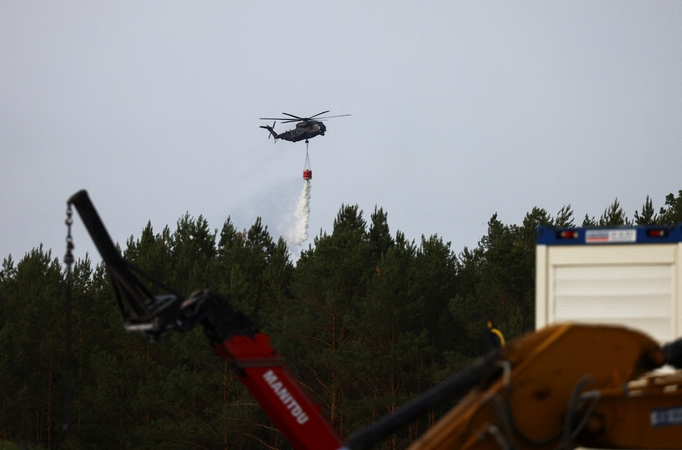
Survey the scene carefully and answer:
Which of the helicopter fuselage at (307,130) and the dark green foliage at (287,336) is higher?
the helicopter fuselage at (307,130)

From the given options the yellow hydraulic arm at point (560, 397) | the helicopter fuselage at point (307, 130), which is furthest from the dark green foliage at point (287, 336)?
the yellow hydraulic arm at point (560, 397)

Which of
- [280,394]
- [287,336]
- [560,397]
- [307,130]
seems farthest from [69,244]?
[307,130]

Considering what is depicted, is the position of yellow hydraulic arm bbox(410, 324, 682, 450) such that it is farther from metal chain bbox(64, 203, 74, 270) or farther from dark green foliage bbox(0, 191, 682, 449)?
dark green foliage bbox(0, 191, 682, 449)

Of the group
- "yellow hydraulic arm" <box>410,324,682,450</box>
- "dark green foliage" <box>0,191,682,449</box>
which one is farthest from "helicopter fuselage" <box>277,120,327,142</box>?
"yellow hydraulic arm" <box>410,324,682,450</box>

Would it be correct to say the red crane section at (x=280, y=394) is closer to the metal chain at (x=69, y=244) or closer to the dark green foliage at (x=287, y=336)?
the metal chain at (x=69, y=244)

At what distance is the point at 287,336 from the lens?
47.0 metres

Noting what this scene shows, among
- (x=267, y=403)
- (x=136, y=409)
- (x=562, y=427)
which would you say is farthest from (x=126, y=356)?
(x=562, y=427)

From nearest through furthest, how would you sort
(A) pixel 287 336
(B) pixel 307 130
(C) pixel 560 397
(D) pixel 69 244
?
(C) pixel 560 397 → (D) pixel 69 244 → (A) pixel 287 336 → (B) pixel 307 130

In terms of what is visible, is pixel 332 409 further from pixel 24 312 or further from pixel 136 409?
pixel 24 312

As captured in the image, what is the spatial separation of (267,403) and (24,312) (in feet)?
177

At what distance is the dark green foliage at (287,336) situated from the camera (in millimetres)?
45750

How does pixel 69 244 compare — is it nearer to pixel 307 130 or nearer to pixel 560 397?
pixel 560 397

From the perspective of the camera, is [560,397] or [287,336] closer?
[560,397]

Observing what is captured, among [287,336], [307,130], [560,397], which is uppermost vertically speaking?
[307,130]
